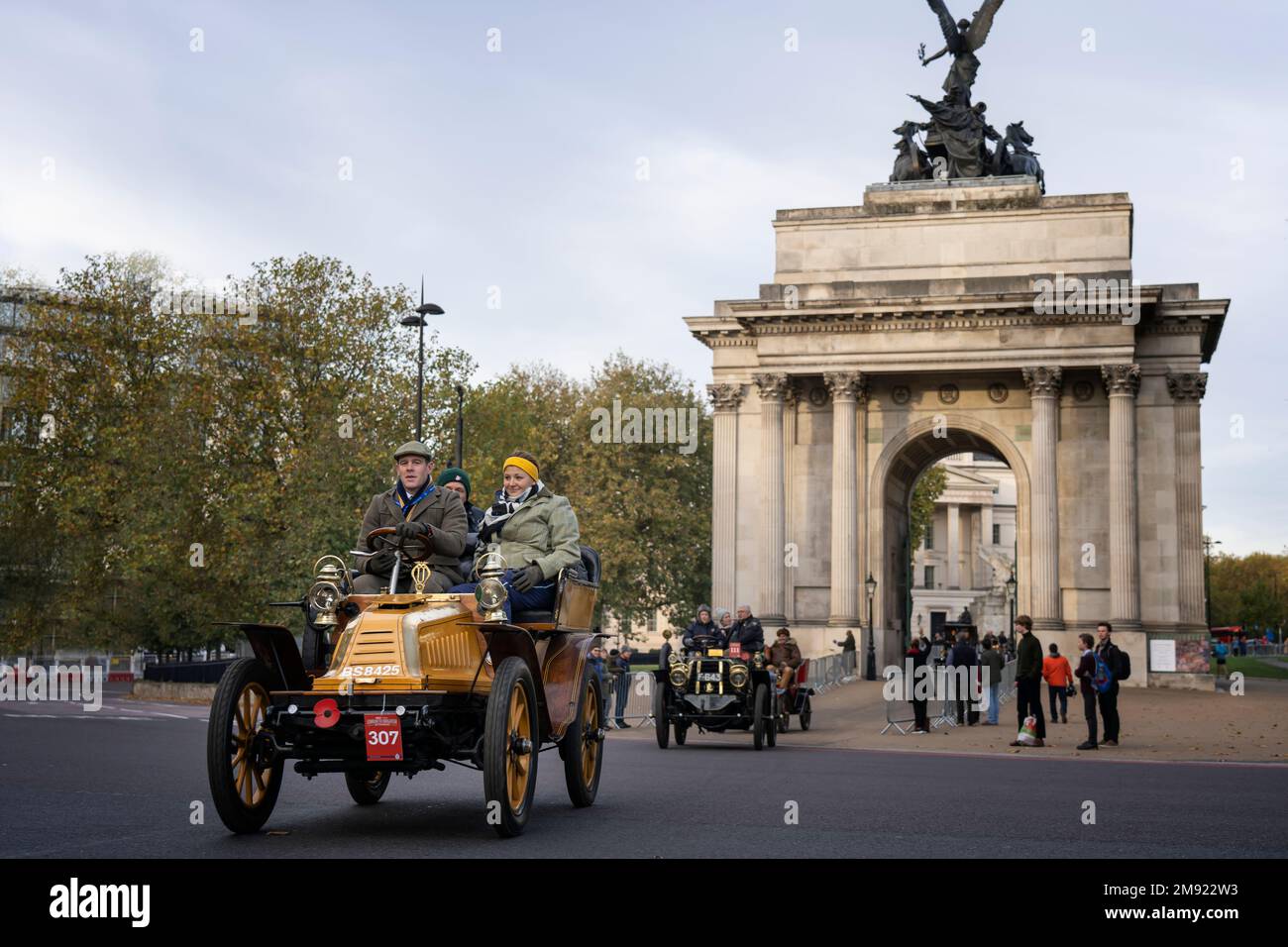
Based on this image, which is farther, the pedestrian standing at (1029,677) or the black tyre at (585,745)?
the pedestrian standing at (1029,677)

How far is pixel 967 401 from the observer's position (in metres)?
48.1

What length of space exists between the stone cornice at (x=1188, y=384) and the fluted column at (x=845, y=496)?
9.25 metres

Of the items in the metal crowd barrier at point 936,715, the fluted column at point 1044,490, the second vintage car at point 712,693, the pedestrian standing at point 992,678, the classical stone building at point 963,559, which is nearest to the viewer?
the second vintage car at point 712,693

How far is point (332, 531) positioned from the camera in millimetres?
40938

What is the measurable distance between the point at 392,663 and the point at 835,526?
38.4 m

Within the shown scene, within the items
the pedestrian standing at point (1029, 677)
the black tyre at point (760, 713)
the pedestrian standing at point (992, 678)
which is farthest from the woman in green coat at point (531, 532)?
the pedestrian standing at point (992, 678)

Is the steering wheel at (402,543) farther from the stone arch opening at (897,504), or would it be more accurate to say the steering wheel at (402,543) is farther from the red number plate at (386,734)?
the stone arch opening at (897,504)

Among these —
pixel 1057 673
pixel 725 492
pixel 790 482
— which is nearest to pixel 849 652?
pixel 790 482

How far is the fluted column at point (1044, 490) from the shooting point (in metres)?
44.9

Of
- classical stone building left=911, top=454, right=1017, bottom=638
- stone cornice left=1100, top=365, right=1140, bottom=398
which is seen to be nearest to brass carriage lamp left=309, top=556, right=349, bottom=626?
stone cornice left=1100, top=365, right=1140, bottom=398

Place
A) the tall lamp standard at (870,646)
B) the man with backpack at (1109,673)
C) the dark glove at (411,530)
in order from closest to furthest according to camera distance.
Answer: the dark glove at (411,530) < the man with backpack at (1109,673) < the tall lamp standard at (870,646)

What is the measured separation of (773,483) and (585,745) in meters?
36.3

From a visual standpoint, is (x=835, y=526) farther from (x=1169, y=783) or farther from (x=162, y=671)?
(x=1169, y=783)
